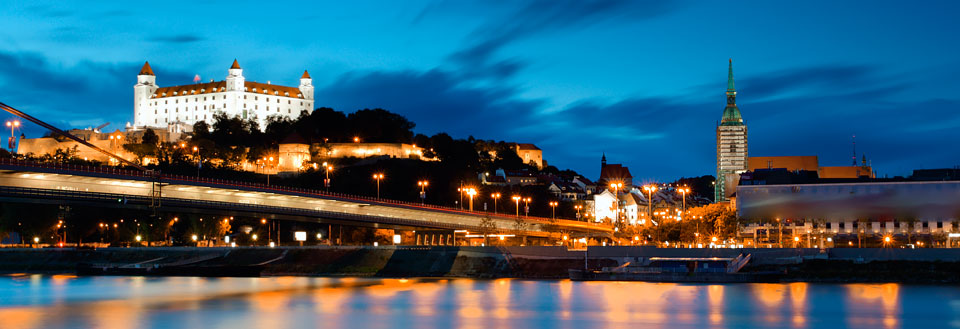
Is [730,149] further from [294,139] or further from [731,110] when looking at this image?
[294,139]

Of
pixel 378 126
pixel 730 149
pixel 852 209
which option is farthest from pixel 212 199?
pixel 730 149

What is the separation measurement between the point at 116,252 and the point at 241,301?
3532 centimetres

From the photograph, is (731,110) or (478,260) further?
(731,110)

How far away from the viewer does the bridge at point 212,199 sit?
63.9 m

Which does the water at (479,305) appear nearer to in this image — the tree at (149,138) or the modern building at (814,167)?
the modern building at (814,167)

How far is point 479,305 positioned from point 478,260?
21.9m

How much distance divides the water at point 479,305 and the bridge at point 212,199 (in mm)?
6692

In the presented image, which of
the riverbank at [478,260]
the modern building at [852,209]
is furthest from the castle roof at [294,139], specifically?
the modern building at [852,209]

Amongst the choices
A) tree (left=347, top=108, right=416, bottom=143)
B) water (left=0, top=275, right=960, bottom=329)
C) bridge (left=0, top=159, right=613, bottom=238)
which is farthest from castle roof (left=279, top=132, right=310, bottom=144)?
water (left=0, top=275, right=960, bottom=329)

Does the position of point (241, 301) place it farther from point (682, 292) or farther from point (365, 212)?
point (365, 212)

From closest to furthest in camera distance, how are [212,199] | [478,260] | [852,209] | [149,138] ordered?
[478,260], [212,199], [852,209], [149,138]

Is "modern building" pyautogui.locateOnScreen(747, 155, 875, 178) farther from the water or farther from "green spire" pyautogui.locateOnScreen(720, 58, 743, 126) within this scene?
the water

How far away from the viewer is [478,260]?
68.3 metres

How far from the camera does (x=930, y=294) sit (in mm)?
49062
